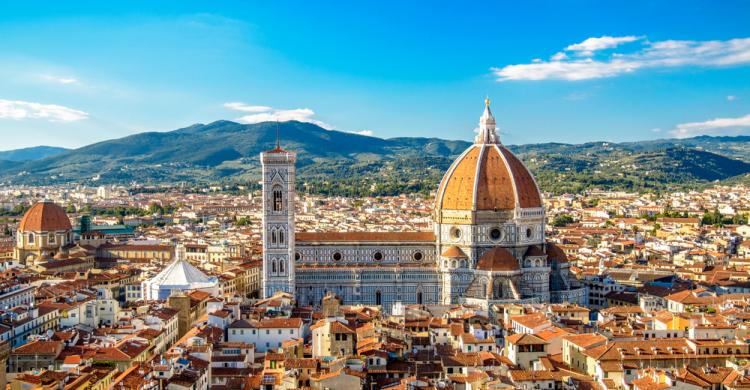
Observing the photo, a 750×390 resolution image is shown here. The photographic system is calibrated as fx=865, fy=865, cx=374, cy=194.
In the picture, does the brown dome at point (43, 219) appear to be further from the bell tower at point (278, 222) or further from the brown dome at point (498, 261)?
the brown dome at point (498, 261)

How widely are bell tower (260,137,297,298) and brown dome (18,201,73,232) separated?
114ft

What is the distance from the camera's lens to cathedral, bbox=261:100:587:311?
59.2 m

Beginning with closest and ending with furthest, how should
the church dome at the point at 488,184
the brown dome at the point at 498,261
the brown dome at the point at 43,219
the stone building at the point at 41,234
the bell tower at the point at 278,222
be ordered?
the brown dome at the point at 498,261 → the bell tower at the point at 278,222 → the church dome at the point at 488,184 → the stone building at the point at 41,234 → the brown dome at the point at 43,219

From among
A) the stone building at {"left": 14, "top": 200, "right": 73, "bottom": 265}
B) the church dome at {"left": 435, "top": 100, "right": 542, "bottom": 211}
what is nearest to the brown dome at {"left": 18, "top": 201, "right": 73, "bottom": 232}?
the stone building at {"left": 14, "top": 200, "right": 73, "bottom": 265}

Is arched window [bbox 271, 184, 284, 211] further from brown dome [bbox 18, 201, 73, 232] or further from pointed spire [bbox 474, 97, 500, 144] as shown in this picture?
brown dome [bbox 18, 201, 73, 232]

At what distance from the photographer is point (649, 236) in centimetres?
11038

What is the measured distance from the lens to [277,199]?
60.7 m

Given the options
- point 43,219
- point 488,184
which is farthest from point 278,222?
point 43,219

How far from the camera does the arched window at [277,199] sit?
6050 centimetres

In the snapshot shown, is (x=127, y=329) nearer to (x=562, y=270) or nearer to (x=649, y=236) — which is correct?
(x=562, y=270)

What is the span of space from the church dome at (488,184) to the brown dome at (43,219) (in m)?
42.7

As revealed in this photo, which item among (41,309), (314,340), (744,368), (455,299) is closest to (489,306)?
(455,299)

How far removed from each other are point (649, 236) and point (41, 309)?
271ft

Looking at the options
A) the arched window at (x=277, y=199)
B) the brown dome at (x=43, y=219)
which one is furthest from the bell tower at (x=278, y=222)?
the brown dome at (x=43, y=219)
